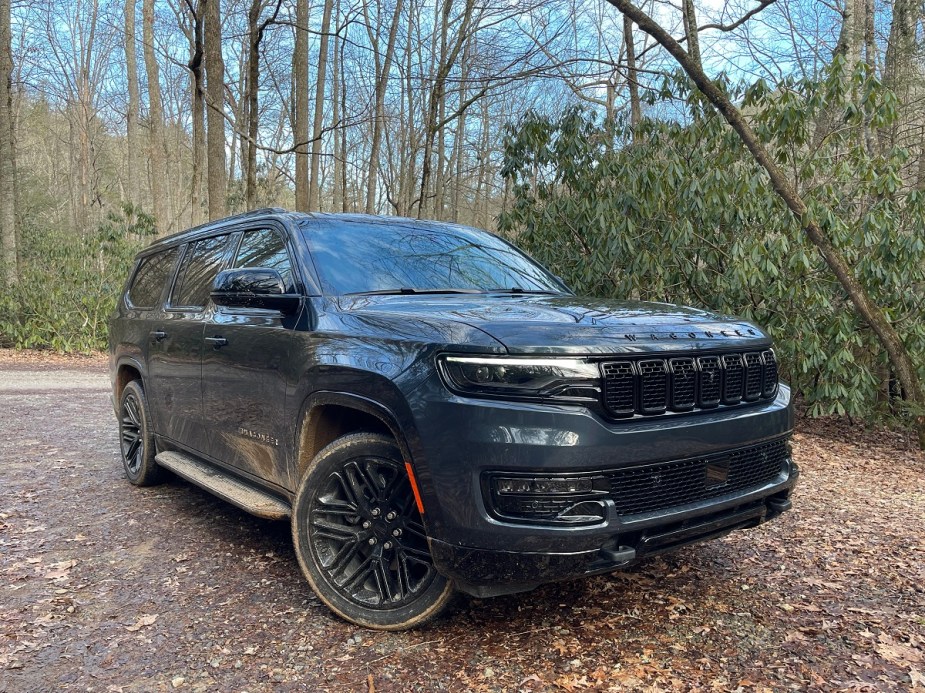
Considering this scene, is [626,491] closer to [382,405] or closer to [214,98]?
[382,405]

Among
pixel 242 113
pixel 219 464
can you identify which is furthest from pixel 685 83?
pixel 242 113

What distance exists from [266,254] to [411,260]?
2.81 ft

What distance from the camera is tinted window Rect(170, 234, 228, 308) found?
4527mm

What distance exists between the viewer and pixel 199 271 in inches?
186

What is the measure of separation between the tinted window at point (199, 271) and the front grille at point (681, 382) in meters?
2.87

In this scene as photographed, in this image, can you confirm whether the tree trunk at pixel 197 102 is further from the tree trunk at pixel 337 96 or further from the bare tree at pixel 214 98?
the tree trunk at pixel 337 96

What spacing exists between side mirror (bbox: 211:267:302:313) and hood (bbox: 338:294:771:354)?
34 centimetres

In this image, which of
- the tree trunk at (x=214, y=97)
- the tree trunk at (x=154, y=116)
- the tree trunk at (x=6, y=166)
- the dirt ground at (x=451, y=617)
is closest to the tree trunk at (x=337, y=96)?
the tree trunk at (x=214, y=97)

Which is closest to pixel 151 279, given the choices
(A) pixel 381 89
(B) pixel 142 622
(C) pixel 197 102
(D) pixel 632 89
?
(B) pixel 142 622

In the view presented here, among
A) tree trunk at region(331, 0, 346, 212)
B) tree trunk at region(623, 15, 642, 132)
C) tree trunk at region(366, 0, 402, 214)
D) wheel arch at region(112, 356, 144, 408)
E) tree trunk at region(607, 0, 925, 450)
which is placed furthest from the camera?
tree trunk at region(331, 0, 346, 212)

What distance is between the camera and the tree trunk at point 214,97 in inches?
448

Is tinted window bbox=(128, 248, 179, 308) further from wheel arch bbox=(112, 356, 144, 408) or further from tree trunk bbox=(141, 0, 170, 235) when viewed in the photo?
tree trunk bbox=(141, 0, 170, 235)

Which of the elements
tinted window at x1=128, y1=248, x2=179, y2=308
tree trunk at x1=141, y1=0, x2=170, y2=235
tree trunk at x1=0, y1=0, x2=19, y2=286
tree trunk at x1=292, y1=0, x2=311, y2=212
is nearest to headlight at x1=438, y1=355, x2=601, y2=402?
tinted window at x1=128, y1=248, x2=179, y2=308

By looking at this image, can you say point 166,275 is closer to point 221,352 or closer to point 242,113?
point 221,352
